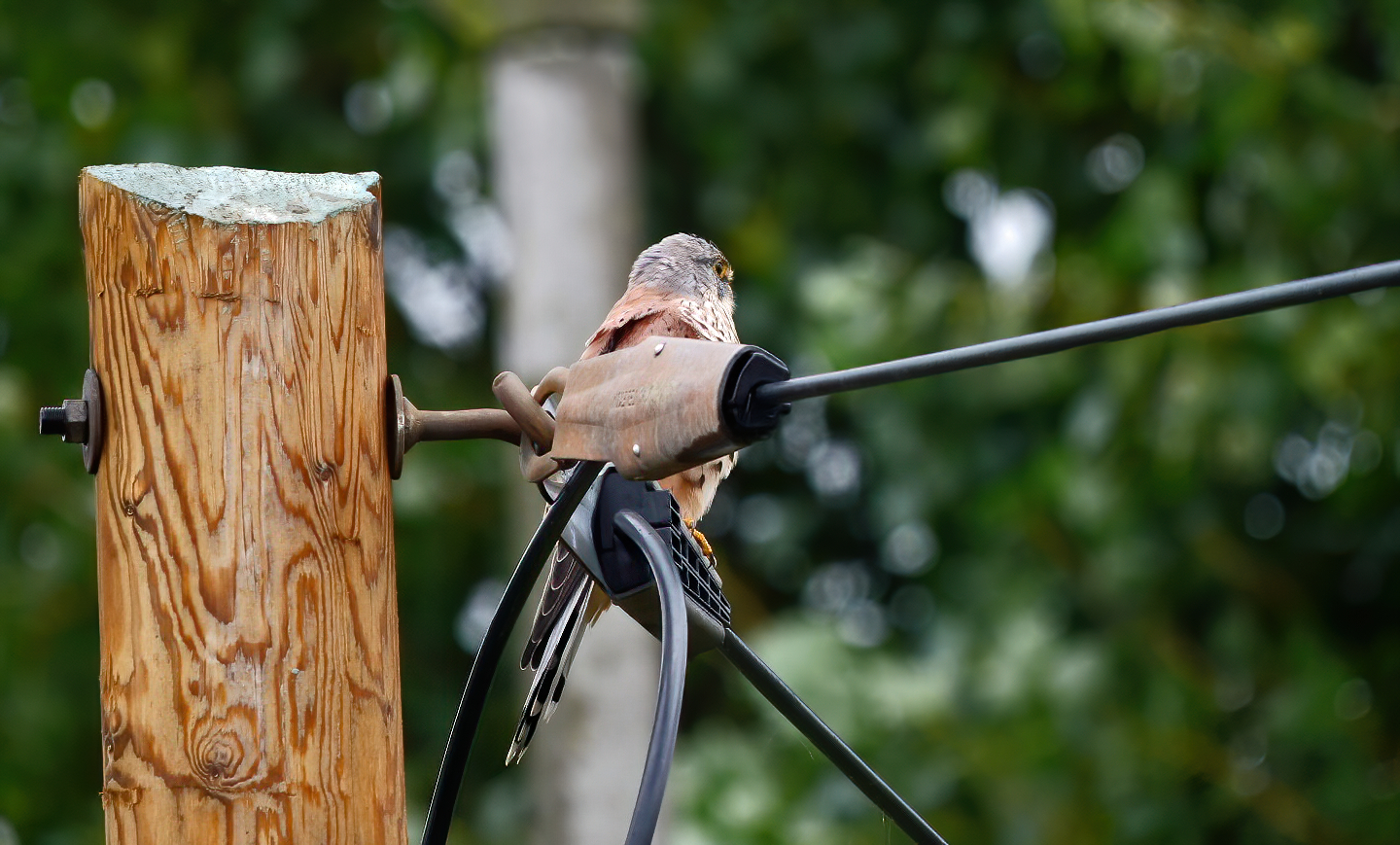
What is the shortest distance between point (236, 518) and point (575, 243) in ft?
10.8

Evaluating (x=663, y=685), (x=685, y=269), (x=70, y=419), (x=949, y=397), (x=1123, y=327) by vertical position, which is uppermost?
(x=1123, y=327)

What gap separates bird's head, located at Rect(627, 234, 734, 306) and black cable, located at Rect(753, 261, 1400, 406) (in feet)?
7.27

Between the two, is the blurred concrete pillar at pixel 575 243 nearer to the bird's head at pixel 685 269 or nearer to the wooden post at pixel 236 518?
the bird's head at pixel 685 269

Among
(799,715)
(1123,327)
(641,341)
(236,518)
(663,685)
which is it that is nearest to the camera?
(1123,327)

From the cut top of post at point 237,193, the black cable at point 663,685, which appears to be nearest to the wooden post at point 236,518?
the cut top of post at point 237,193

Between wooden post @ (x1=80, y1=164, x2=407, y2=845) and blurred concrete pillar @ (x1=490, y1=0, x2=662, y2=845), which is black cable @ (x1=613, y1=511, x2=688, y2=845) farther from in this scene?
blurred concrete pillar @ (x1=490, y1=0, x2=662, y2=845)

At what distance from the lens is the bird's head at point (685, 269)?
149 inches

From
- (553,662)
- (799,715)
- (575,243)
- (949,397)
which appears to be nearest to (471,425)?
(799,715)

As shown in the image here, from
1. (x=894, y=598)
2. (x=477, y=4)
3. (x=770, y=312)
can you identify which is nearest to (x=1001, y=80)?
(x=770, y=312)

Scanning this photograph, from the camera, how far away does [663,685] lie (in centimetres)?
154

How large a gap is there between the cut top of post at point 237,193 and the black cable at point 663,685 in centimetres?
50

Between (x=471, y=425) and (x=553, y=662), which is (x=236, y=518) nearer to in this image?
(x=471, y=425)

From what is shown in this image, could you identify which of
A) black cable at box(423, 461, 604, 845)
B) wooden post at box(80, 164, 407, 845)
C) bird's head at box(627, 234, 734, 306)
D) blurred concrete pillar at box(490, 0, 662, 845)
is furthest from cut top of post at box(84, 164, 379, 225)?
blurred concrete pillar at box(490, 0, 662, 845)

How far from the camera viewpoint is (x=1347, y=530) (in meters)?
5.28
